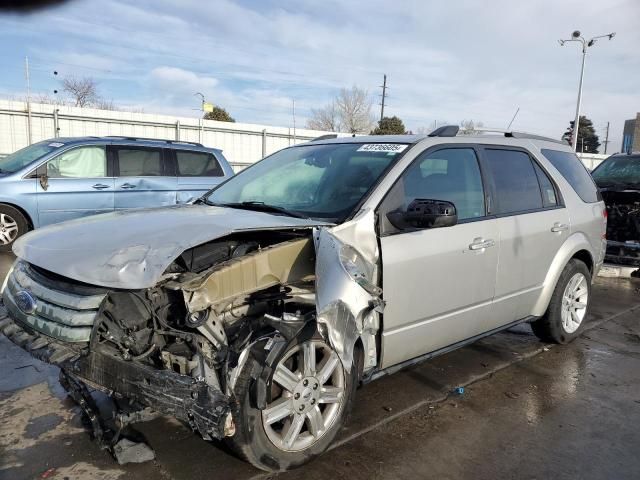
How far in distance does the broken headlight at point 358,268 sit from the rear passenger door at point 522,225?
146cm

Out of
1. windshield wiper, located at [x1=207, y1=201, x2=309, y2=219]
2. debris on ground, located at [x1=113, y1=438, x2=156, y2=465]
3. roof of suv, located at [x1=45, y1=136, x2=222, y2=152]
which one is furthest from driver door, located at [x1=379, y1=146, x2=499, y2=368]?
roof of suv, located at [x1=45, y1=136, x2=222, y2=152]

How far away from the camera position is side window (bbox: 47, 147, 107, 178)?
27.2 ft

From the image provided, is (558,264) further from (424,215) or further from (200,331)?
(200,331)

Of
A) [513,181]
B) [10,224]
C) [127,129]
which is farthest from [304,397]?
[127,129]

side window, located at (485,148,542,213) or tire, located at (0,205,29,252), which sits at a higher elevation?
side window, located at (485,148,542,213)

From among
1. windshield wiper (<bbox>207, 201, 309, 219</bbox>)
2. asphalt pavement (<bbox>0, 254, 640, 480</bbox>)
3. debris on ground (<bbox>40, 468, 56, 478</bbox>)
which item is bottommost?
asphalt pavement (<bbox>0, 254, 640, 480</bbox>)

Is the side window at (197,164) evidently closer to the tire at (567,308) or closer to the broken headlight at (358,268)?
the tire at (567,308)

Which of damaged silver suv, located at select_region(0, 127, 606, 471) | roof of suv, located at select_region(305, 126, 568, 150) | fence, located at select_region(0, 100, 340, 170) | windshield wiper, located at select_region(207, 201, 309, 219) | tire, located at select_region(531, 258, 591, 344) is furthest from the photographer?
fence, located at select_region(0, 100, 340, 170)

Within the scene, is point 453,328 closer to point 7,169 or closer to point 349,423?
point 349,423

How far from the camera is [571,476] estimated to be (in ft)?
9.57

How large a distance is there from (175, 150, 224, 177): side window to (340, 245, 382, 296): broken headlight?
689cm

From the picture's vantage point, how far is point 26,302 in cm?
280

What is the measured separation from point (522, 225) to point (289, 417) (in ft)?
8.10

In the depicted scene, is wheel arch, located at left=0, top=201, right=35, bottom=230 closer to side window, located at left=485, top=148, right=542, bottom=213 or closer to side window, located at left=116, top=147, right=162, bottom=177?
side window, located at left=116, top=147, right=162, bottom=177
